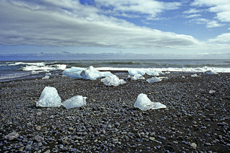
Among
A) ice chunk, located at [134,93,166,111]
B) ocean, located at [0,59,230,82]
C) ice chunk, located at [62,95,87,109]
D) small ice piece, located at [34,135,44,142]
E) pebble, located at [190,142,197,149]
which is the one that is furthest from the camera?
ocean, located at [0,59,230,82]

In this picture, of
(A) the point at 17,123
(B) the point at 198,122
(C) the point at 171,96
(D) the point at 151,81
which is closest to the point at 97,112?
(A) the point at 17,123

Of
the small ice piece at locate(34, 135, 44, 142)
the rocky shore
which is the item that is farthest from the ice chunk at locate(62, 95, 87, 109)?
the small ice piece at locate(34, 135, 44, 142)

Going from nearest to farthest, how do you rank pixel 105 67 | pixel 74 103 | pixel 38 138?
1. pixel 38 138
2. pixel 74 103
3. pixel 105 67

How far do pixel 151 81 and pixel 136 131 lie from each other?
567 cm

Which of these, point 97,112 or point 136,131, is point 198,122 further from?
point 97,112

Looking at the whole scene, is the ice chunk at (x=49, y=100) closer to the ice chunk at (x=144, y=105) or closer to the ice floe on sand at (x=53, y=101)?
the ice floe on sand at (x=53, y=101)

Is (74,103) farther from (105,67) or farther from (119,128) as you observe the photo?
(105,67)

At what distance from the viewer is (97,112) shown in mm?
4125

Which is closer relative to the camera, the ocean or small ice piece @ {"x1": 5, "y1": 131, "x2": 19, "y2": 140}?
small ice piece @ {"x1": 5, "y1": 131, "x2": 19, "y2": 140}

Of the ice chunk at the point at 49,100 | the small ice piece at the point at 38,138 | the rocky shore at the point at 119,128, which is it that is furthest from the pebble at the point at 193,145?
the ice chunk at the point at 49,100

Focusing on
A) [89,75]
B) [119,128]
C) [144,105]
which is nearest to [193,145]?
[119,128]

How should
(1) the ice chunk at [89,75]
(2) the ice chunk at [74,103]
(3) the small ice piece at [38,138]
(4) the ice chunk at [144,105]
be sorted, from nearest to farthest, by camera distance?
(3) the small ice piece at [38,138] → (4) the ice chunk at [144,105] → (2) the ice chunk at [74,103] → (1) the ice chunk at [89,75]

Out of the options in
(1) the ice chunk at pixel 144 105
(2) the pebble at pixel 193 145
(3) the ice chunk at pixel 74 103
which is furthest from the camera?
(3) the ice chunk at pixel 74 103

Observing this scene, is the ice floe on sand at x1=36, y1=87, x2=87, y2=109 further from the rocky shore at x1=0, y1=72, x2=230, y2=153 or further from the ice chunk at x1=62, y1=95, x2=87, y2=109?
the rocky shore at x1=0, y1=72, x2=230, y2=153
